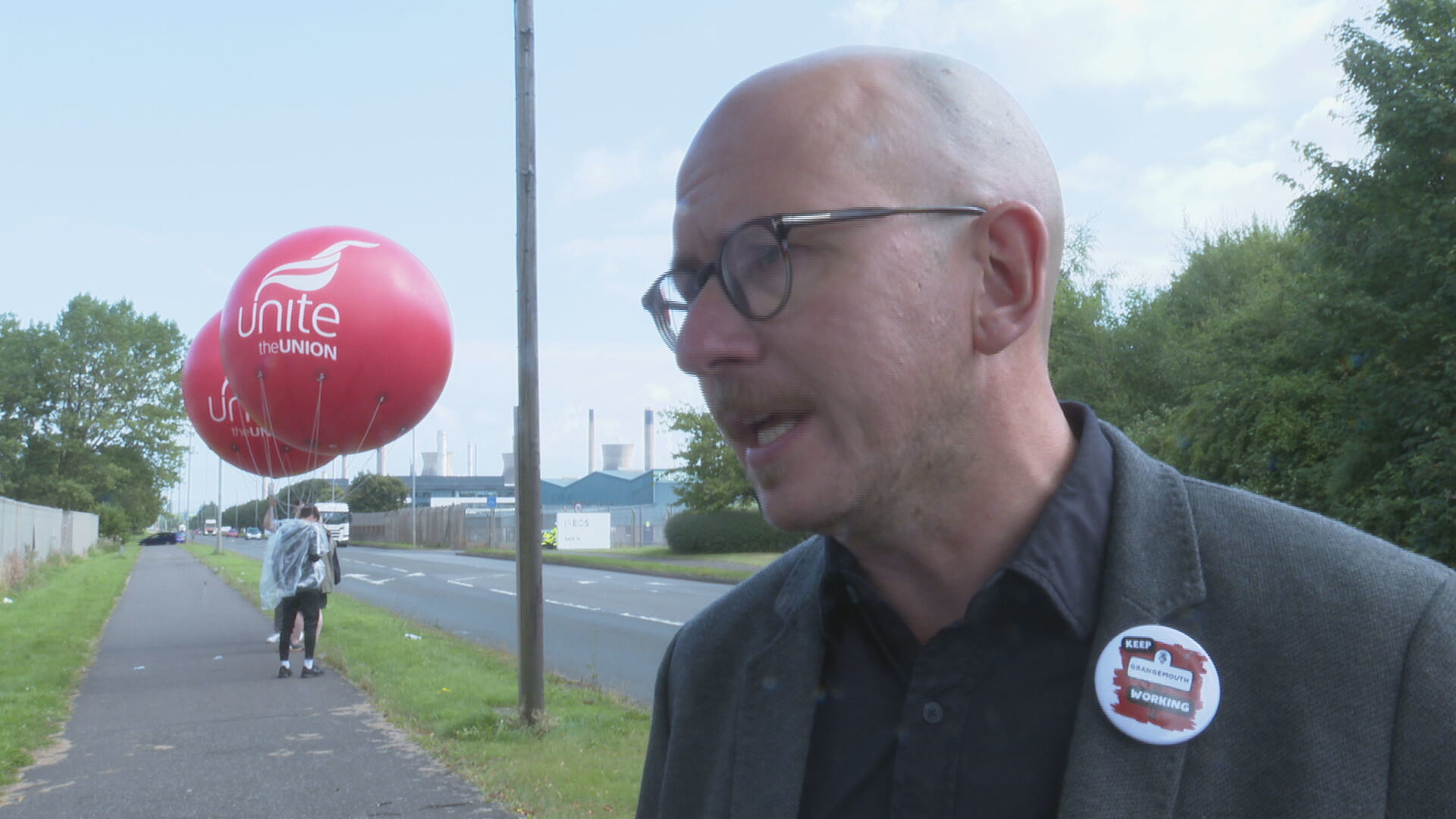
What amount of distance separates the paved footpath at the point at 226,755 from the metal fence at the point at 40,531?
1800 cm

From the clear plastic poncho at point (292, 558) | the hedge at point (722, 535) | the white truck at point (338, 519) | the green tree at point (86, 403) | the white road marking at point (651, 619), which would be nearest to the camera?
the clear plastic poncho at point (292, 558)

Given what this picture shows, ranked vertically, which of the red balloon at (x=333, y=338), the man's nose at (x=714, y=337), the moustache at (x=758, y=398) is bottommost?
the moustache at (x=758, y=398)

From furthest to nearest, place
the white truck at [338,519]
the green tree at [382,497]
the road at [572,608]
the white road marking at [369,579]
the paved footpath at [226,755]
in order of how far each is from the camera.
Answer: the green tree at [382,497] → the white truck at [338,519] → the white road marking at [369,579] → the road at [572,608] → the paved footpath at [226,755]

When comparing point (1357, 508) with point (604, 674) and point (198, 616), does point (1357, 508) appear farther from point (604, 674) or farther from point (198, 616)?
point (198, 616)

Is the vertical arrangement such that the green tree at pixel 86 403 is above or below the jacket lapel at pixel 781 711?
above

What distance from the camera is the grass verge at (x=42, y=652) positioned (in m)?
8.89

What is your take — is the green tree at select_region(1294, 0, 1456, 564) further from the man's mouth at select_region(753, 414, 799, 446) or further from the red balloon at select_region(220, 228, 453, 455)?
the man's mouth at select_region(753, 414, 799, 446)

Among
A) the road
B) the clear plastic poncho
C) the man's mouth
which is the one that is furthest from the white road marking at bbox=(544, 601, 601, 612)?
the man's mouth

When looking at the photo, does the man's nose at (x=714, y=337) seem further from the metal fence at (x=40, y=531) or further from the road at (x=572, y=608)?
the metal fence at (x=40, y=531)

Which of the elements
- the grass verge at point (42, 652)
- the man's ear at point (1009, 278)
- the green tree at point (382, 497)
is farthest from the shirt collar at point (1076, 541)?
the green tree at point (382, 497)

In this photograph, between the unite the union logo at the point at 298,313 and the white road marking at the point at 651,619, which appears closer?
the unite the union logo at the point at 298,313

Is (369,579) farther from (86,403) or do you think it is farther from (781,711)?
(86,403)

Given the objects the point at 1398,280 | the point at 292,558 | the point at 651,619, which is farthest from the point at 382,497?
the point at 1398,280

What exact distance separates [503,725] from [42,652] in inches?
328
